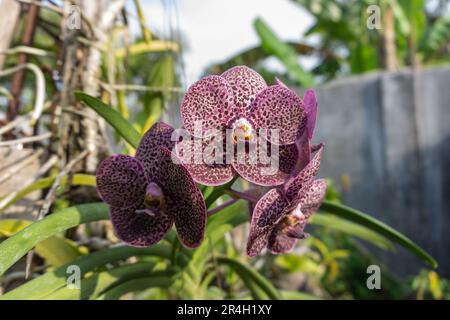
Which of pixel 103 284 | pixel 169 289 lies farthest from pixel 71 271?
pixel 169 289

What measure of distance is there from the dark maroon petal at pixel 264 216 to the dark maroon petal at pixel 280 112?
0.16ft

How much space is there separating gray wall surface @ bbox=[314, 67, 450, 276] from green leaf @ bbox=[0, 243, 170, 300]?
9.08 ft

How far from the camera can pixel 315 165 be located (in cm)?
42

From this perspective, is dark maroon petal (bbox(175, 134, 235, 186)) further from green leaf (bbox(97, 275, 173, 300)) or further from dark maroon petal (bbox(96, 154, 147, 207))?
green leaf (bbox(97, 275, 173, 300))

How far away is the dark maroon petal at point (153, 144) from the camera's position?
428 millimetres

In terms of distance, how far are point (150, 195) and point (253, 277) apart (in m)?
0.28

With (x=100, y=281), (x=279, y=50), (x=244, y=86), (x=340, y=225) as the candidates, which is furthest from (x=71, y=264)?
(x=279, y=50)

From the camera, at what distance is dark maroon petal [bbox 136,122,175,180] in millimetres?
428

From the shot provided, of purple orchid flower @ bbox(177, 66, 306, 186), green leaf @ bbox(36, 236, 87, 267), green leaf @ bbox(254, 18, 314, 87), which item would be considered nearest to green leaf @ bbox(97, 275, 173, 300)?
green leaf @ bbox(36, 236, 87, 267)

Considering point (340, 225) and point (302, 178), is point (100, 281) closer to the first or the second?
point (302, 178)

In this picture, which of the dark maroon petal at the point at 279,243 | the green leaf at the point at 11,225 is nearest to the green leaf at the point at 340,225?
the dark maroon petal at the point at 279,243

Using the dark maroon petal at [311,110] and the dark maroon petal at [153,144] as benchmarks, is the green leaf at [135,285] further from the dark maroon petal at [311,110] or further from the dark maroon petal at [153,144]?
the dark maroon petal at [311,110]
